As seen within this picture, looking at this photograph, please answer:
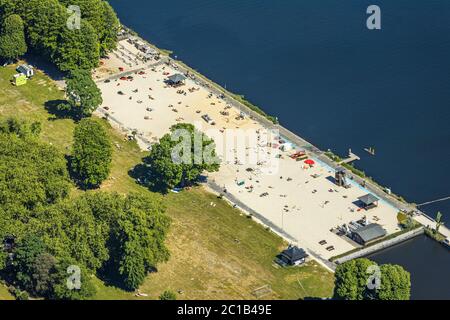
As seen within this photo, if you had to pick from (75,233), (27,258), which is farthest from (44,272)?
(75,233)

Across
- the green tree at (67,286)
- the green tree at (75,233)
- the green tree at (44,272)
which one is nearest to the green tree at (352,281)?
the green tree at (75,233)

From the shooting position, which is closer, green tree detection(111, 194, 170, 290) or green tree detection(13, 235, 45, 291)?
green tree detection(13, 235, 45, 291)

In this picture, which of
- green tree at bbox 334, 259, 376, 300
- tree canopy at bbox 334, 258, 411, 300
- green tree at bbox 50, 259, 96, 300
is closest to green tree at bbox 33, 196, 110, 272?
green tree at bbox 50, 259, 96, 300

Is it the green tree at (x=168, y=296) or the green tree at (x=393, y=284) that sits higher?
the green tree at (x=393, y=284)

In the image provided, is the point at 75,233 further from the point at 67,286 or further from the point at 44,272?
the point at 67,286

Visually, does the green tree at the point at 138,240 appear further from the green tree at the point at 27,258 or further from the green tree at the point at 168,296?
the green tree at the point at 27,258

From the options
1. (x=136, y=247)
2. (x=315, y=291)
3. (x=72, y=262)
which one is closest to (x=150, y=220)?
(x=136, y=247)

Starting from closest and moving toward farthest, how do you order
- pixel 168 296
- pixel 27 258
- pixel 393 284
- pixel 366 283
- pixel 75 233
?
pixel 366 283 → pixel 393 284 → pixel 27 258 → pixel 168 296 → pixel 75 233

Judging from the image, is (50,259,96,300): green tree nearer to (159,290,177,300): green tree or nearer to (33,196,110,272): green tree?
(33,196,110,272): green tree
